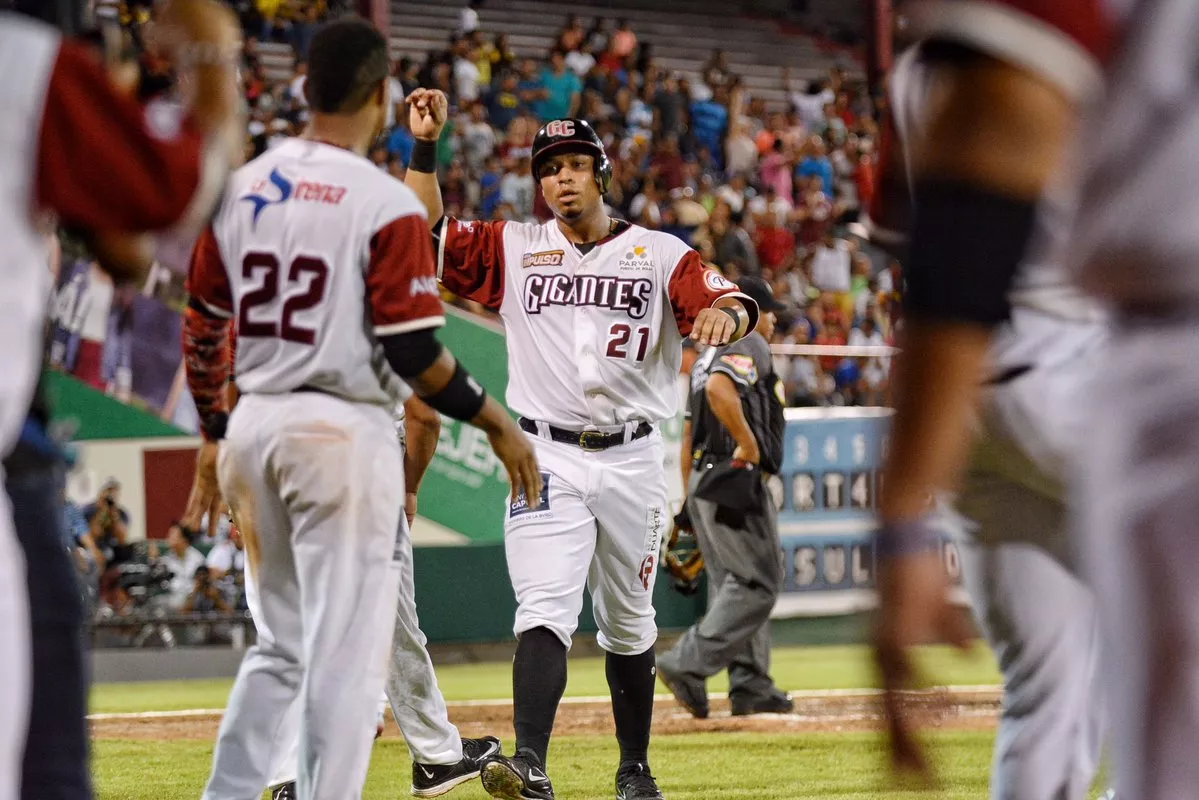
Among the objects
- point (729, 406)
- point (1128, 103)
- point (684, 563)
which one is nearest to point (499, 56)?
point (684, 563)

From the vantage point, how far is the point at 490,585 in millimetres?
12609

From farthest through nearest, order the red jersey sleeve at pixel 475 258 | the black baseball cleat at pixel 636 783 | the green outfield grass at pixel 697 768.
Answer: the green outfield grass at pixel 697 768 < the red jersey sleeve at pixel 475 258 < the black baseball cleat at pixel 636 783

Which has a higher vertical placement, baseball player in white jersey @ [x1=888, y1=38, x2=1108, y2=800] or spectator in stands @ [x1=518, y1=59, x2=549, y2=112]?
spectator in stands @ [x1=518, y1=59, x2=549, y2=112]

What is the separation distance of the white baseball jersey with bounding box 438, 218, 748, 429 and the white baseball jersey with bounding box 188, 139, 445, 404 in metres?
2.10

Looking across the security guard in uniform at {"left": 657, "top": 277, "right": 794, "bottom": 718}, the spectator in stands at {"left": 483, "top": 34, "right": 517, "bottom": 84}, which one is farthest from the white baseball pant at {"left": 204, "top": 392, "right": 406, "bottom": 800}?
the spectator in stands at {"left": 483, "top": 34, "right": 517, "bottom": 84}

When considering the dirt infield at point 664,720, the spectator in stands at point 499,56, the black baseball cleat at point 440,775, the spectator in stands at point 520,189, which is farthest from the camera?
the spectator in stands at point 499,56

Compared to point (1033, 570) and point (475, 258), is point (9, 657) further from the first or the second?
point (475, 258)

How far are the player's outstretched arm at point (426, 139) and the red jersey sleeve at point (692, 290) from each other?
1.00 meters

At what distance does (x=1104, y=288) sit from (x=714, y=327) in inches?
160

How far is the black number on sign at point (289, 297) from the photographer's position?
411cm

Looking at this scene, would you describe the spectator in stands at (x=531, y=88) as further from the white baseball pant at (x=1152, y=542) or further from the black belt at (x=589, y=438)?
the white baseball pant at (x=1152, y=542)

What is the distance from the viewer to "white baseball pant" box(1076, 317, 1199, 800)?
5.60 feet

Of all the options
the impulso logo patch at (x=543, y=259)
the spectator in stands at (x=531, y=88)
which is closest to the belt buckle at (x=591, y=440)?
the impulso logo patch at (x=543, y=259)

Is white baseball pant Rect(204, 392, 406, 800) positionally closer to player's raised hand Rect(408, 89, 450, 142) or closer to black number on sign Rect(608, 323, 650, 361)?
player's raised hand Rect(408, 89, 450, 142)
